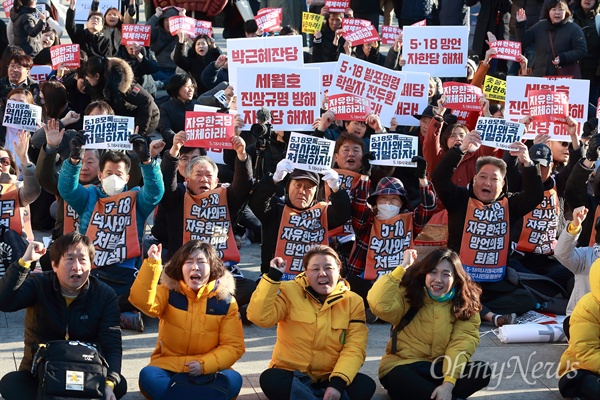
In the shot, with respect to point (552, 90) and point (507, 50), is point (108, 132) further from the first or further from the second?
point (507, 50)

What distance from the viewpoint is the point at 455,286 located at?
280 inches

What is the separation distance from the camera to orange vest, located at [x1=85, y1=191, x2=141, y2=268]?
8.38m

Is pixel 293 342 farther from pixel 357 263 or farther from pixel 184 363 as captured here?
pixel 357 263

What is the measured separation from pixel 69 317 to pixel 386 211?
9.84 ft

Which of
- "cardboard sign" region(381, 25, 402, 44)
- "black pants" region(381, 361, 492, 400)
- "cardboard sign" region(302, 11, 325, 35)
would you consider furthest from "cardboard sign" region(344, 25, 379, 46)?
"black pants" region(381, 361, 492, 400)

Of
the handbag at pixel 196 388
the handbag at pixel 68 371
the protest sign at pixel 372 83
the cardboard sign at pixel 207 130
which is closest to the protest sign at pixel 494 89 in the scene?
the protest sign at pixel 372 83

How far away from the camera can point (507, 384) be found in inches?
295

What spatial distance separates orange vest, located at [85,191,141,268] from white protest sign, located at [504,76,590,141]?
363 cm

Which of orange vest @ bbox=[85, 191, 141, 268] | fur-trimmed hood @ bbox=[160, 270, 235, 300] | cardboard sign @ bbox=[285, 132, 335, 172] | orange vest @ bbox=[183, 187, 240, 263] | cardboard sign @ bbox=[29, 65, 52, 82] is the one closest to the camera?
fur-trimmed hood @ bbox=[160, 270, 235, 300]

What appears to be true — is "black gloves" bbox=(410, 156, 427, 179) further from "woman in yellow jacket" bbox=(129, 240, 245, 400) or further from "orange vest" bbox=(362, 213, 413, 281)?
"woman in yellow jacket" bbox=(129, 240, 245, 400)

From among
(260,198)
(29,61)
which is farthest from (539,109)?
(29,61)

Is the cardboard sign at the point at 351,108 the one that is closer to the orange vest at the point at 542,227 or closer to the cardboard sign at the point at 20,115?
the orange vest at the point at 542,227

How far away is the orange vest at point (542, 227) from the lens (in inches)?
364

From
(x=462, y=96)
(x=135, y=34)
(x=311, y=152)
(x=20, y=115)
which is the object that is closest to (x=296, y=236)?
(x=311, y=152)
